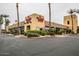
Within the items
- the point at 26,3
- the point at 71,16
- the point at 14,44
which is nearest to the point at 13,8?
the point at 26,3

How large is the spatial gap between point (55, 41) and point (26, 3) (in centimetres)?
66

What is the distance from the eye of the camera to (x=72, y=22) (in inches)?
175

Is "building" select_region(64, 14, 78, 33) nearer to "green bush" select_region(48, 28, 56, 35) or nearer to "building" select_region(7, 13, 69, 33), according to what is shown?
"building" select_region(7, 13, 69, 33)

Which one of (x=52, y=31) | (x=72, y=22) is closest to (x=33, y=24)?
(x=52, y=31)

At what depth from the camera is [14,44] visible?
4.41 meters

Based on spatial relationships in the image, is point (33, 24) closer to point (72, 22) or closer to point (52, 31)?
point (52, 31)

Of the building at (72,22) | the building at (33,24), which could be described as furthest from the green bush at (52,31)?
the building at (72,22)

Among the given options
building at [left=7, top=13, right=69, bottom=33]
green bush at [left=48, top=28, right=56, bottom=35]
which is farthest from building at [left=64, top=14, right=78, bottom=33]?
green bush at [left=48, top=28, right=56, bottom=35]

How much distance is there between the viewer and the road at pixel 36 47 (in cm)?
441

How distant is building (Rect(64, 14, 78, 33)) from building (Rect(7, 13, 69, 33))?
0.18 ft

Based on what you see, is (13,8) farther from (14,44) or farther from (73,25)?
(73,25)

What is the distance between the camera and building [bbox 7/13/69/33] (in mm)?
4426

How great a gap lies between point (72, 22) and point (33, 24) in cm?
53

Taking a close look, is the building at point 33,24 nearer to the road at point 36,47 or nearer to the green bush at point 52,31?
the green bush at point 52,31
